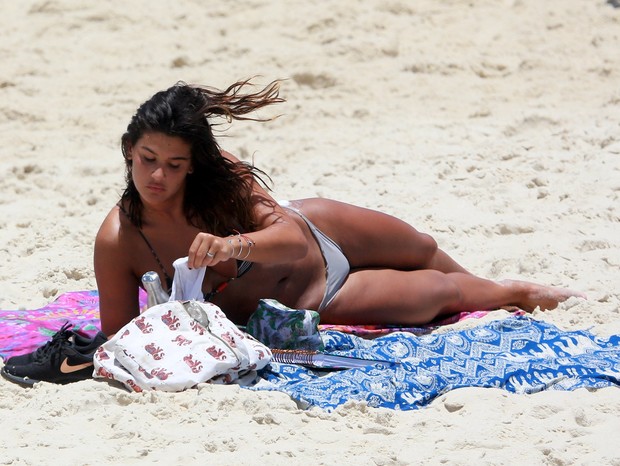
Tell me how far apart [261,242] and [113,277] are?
529mm

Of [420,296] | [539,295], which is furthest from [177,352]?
[539,295]

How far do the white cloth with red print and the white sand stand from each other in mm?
66

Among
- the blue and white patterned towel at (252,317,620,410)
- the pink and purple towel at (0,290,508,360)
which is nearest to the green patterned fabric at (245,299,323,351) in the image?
the blue and white patterned towel at (252,317,620,410)

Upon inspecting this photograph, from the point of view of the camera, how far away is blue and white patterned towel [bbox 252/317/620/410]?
3.46 meters

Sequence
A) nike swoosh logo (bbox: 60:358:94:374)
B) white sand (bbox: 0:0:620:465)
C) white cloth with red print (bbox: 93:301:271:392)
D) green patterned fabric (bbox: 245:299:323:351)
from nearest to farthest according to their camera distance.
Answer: white sand (bbox: 0:0:620:465) → white cloth with red print (bbox: 93:301:271:392) → nike swoosh logo (bbox: 60:358:94:374) → green patterned fabric (bbox: 245:299:323:351)

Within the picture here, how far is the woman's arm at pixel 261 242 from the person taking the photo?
3.55m

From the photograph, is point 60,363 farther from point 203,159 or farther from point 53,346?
point 203,159

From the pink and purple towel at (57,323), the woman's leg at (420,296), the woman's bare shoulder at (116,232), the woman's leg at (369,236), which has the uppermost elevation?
the woman's bare shoulder at (116,232)

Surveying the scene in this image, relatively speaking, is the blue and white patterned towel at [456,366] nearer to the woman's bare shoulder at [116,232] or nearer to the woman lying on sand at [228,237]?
the woman lying on sand at [228,237]

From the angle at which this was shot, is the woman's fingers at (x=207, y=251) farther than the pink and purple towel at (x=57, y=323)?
No

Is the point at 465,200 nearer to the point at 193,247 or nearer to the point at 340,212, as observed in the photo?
the point at 340,212

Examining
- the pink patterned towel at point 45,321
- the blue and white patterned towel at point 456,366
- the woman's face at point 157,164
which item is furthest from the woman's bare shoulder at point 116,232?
the blue and white patterned towel at point 456,366

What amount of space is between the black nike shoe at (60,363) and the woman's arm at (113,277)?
0.53 feet

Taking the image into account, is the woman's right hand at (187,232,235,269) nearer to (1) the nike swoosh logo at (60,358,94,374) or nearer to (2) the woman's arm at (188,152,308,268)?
(2) the woman's arm at (188,152,308,268)
